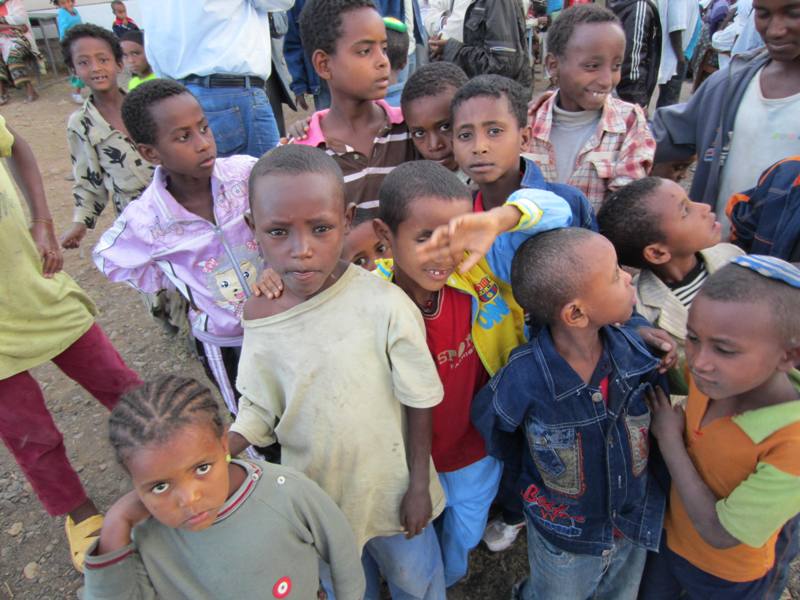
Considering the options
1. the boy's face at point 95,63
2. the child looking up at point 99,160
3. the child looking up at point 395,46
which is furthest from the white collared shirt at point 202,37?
the child looking up at point 395,46

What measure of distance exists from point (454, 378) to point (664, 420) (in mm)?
598

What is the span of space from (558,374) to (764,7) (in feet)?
5.22

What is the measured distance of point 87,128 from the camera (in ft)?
9.29

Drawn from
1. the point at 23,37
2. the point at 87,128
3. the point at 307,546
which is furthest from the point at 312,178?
Result: the point at 23,37

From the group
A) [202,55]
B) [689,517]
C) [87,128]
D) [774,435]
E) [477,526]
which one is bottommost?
[477,526]

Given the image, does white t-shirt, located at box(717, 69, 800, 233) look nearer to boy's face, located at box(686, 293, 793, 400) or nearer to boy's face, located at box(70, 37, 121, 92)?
boy's face, located at box(686, 293, 793, 400)

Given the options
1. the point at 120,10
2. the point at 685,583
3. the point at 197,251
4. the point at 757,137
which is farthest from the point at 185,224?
the point at 120,10

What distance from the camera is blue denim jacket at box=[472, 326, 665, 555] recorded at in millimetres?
1412

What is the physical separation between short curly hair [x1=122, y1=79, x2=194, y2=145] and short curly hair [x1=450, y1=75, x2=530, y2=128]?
104 cm

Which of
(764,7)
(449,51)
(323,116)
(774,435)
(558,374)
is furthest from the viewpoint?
(449,51)

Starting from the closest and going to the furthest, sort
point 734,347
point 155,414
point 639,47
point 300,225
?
point 155,414 < point 734,347 < point 300,225 < point 639,47

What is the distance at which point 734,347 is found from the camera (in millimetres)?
1170

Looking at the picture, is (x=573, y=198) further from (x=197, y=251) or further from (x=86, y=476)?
(x=86, y=476)

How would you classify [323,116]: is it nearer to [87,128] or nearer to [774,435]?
[87,128]
